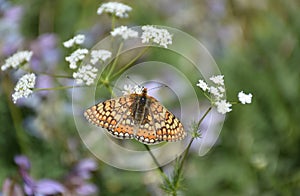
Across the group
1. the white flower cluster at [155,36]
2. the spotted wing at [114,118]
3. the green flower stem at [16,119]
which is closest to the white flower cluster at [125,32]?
the white flower cluster at [155,36]

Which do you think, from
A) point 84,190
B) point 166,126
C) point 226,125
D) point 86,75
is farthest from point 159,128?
point 226,125

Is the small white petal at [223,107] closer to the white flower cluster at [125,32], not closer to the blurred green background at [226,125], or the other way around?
the white flower cluster at [125,32]

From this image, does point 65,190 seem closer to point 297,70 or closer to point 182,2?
point 297,70

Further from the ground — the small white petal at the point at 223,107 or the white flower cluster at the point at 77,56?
the white flower cluster at the point at 77,56

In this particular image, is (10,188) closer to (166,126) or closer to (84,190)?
(84,190)

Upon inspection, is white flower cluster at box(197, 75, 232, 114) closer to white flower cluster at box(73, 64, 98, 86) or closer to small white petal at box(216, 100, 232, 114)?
small white petal at box(216, 100, 232, 114)

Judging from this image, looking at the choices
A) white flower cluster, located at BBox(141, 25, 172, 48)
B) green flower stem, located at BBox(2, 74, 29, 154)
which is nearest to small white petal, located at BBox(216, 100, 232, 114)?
white flower cluster, located at BBox(141, 25, 172, 48)

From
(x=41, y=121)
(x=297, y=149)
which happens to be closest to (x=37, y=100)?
(x=41, y=121)
